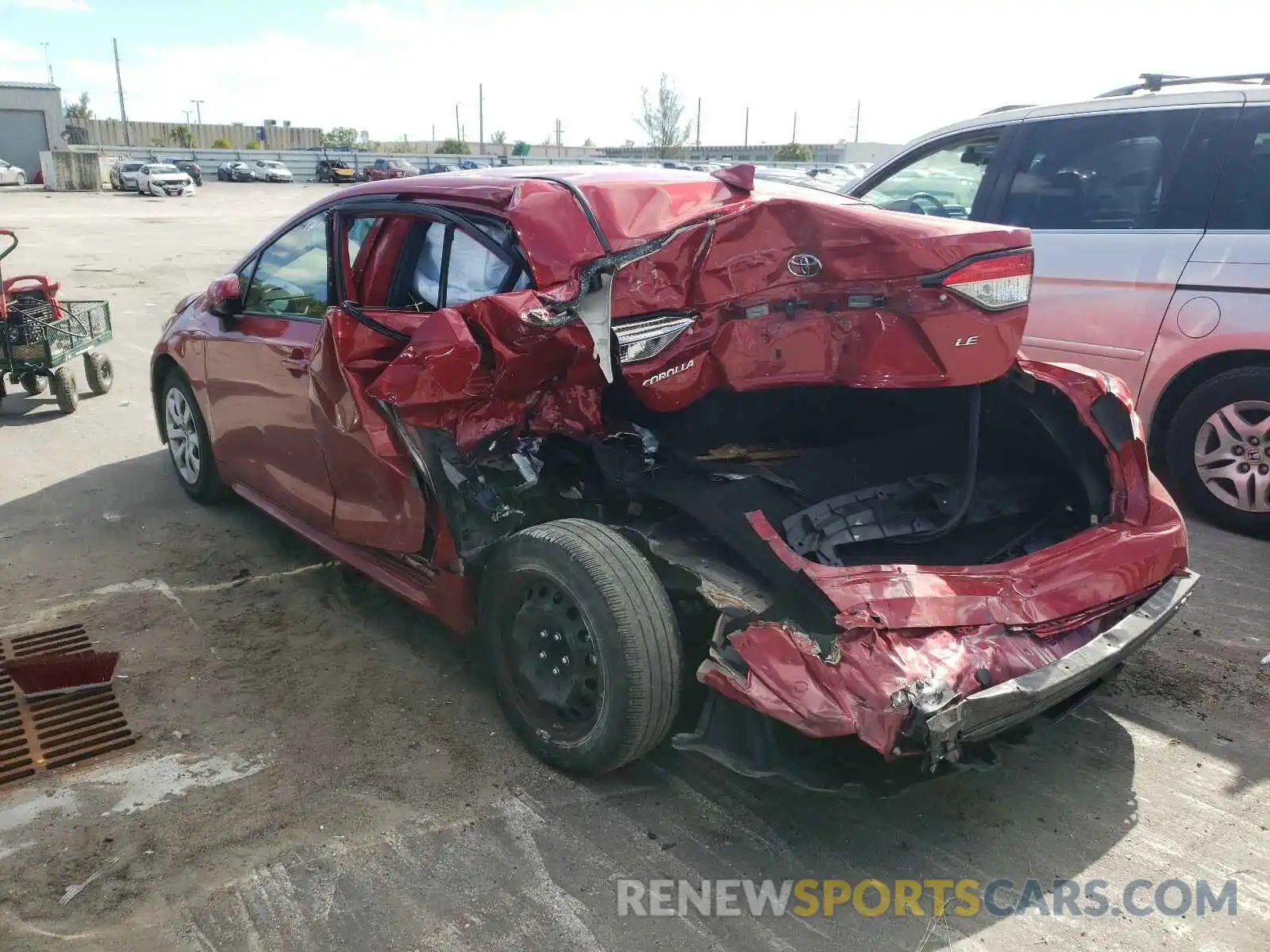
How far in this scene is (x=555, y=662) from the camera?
303cm

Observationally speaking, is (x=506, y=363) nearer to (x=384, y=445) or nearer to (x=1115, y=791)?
(x=384, y=445)

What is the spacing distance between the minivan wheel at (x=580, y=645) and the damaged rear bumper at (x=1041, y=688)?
0.79m

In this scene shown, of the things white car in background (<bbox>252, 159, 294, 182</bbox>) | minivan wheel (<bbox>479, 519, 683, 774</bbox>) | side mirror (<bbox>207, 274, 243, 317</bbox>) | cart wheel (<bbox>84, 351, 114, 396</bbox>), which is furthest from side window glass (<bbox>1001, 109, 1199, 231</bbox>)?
white car in background (<bbox>252, 159, 294, 182</bbox>)

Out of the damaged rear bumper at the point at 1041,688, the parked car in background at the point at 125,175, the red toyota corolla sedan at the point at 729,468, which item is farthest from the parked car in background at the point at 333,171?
the damaged rear bumper at the point at 1041,688

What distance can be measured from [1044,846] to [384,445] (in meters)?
2.35

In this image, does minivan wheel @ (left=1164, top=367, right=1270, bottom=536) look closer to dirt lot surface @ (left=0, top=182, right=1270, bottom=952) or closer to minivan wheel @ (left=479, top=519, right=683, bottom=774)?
dirt lot surface @ (left=0, top=182, right=1270, bottom=952)

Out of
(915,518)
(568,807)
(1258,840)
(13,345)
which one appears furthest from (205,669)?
(13,345)

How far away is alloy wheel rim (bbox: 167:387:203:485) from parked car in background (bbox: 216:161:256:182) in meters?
46.5

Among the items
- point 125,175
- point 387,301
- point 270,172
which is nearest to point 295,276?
point 387,301

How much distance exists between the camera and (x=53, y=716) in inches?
134

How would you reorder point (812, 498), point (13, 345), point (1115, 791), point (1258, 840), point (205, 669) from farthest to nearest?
point (13, 345) < point (205, 669) < point (812, 498) < point (1115, 791) < point (1258, 840)

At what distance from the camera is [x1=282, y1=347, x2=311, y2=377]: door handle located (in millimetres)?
3867

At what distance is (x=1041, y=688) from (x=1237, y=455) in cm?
312

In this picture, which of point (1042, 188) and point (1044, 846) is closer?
point (1044, 846)
